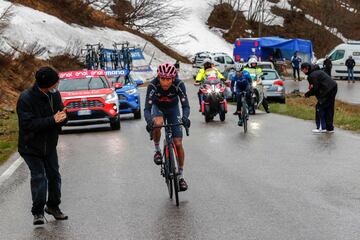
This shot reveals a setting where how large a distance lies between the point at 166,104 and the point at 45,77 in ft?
7.95

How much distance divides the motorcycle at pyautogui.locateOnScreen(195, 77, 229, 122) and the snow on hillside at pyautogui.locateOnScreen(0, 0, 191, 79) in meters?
26.1

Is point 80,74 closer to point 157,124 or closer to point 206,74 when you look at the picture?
point 206,74

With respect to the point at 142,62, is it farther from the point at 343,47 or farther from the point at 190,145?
the point at 190,145

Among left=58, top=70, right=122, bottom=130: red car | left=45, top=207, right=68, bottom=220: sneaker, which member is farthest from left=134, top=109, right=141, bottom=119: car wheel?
left=45, top=207, right=68, bottom=220: sneaker

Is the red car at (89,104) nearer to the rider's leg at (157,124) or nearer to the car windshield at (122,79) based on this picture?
the car windshield at (122,79)

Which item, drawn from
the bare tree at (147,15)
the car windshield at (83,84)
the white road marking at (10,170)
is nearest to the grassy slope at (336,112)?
the car windshield at (83,84)

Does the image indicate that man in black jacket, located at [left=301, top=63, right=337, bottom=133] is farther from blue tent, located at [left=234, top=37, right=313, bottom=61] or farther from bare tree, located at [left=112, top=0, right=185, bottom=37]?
bare tree, located at [left=112, top=0, right=185, bottom=37]

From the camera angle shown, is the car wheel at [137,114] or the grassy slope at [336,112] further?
the car wheel at [137,114]

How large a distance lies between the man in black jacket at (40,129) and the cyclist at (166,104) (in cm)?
166

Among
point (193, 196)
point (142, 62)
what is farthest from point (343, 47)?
point (193, 196)

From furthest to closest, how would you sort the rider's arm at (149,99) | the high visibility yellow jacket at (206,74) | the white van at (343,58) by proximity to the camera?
1. the white van at (343,58)
2. the high visibility yellow jacket at (206,74)
3. the rider's arm at (149,99)

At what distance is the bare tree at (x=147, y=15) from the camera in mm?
76238

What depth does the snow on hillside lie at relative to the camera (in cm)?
5119

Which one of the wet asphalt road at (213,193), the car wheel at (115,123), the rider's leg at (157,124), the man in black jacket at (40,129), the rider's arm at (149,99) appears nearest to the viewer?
the wet asphalt road at (213,193)
